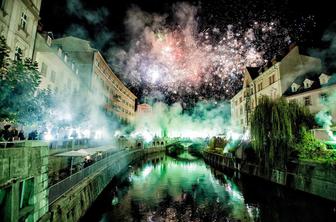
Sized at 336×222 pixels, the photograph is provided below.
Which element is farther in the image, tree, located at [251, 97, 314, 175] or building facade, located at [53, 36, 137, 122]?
building facade, located at [53, 36, 137, 122]

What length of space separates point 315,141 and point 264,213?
10946mm

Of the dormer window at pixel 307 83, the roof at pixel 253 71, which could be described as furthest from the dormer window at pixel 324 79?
the roof at pixel 253 71

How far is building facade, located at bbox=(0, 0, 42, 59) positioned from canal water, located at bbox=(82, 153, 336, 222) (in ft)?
54.0

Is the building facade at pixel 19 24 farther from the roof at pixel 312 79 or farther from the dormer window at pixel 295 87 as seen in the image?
the dormer window at pixel 295 87

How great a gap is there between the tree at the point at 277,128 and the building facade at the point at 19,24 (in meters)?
26.7

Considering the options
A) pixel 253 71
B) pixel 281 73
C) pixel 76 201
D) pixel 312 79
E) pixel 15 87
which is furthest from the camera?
pixel 253 71

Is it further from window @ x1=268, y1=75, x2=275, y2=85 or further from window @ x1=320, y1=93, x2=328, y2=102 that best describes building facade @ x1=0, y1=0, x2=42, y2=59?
window @ x1=268, y1=75, x2=275, y2=85

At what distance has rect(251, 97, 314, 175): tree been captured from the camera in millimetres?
24500

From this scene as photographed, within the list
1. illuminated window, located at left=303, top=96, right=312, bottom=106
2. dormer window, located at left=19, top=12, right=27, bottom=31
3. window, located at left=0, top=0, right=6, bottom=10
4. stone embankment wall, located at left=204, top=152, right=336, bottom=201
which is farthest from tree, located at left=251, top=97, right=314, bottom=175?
window, located at left=0, top=0, right=6, bottom=10

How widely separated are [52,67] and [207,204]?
89.4ft

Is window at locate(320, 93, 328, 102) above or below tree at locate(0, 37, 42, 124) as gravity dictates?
above

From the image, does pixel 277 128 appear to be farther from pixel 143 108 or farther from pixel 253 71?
pixel 143 108

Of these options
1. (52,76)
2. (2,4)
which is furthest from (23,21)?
(52,76)

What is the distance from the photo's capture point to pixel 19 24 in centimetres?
2208
